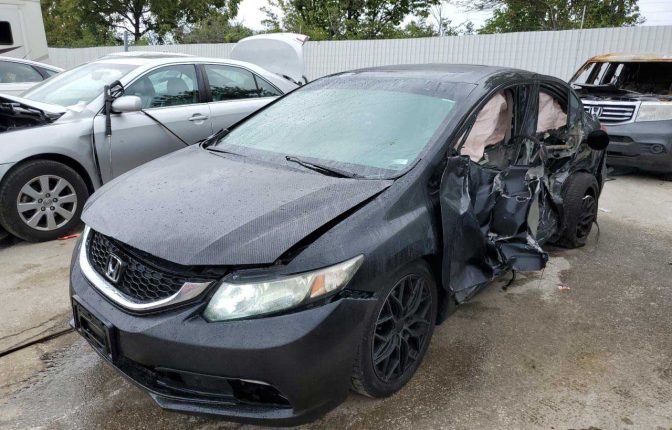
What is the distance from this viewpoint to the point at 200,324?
1868 mm

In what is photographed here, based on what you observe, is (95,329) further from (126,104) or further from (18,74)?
(18,74)

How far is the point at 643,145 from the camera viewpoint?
6.51m

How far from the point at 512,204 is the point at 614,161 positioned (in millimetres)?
4740

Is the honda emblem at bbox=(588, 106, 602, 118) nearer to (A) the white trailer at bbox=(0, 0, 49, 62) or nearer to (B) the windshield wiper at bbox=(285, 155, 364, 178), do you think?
(B) the windshield wiper at bbox=(285, 155, 364, 178)

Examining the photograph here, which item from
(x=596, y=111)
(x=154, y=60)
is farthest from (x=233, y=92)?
(x=596, y=111)

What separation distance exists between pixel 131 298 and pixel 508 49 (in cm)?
1118

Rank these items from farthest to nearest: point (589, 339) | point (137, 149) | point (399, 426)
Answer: point (137, 149), point (589, 339), point (399, 426)

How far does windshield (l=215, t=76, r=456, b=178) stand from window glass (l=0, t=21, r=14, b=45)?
366 inches

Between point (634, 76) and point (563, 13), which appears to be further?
point (563, 13)

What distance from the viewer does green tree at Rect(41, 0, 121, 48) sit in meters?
28.4

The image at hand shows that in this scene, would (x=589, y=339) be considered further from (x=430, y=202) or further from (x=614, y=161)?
(x=614, y=161)

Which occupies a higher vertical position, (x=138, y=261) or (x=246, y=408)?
(x=138, y=261)

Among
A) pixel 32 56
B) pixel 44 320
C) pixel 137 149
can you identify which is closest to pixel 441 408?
pixel 44 320

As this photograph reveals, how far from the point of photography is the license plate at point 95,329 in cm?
201
